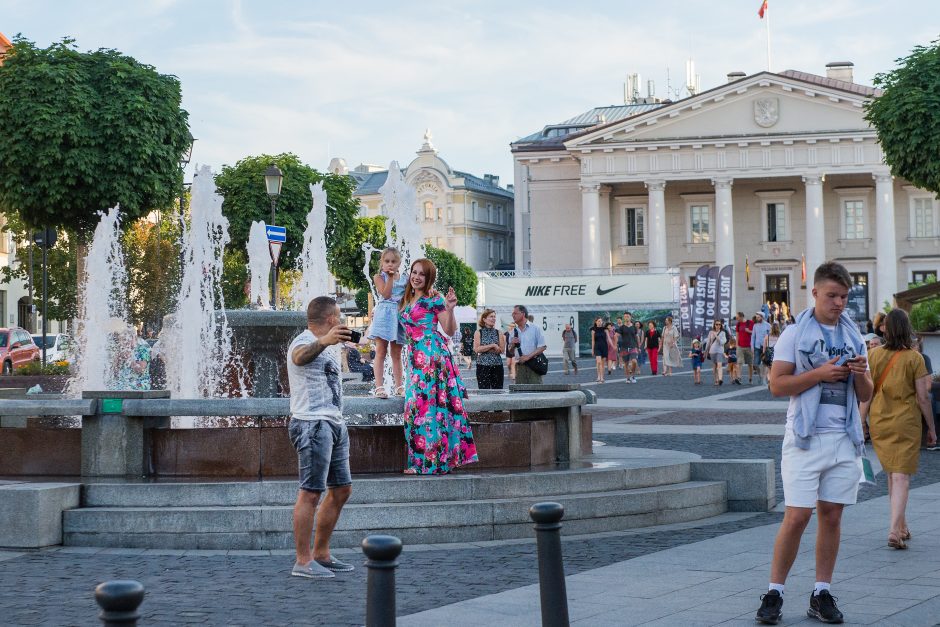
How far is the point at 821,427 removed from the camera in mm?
→ 6762

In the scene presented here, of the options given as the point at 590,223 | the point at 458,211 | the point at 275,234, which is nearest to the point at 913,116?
the point at 275,234

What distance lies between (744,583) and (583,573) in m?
1.02

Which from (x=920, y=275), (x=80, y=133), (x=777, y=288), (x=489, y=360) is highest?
(x=80, y=133)

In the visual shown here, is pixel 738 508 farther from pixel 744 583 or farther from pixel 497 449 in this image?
pixel 744 583

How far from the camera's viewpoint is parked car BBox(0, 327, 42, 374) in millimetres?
40562

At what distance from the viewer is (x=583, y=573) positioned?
26.9 feet

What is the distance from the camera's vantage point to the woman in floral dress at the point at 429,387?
10.1 meters

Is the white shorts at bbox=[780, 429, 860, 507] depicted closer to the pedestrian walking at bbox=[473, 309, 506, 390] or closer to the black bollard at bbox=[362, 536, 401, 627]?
the black bollard at bbox=[362, 536, 401, 627]

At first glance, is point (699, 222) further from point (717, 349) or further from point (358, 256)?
point (717, 349)

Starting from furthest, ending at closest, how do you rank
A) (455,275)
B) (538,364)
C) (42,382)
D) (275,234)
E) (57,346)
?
1. (455,275)
2. (57,346)
3. (42,382)
4. (275,234)
5. (538,364)

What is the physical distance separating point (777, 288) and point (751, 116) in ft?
32.0

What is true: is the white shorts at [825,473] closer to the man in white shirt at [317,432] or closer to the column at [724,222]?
the man in white shirt at [317,432]

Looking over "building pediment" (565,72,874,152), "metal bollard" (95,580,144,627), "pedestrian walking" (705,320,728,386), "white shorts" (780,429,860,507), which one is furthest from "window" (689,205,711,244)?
"metal bollard" (95,580,144,627)

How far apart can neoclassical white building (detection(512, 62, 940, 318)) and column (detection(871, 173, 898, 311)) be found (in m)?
0.07
